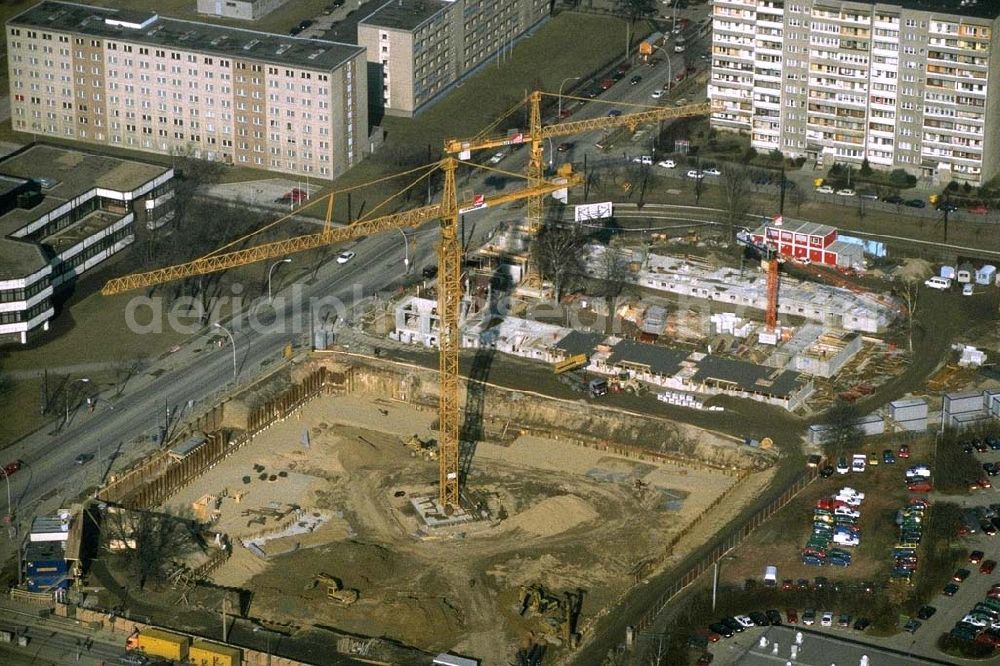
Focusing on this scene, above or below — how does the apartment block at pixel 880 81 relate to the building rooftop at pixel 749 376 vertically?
above

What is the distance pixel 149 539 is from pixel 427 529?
17.4 metres

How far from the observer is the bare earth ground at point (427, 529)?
135 m

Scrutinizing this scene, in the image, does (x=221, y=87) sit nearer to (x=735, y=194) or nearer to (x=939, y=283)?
(x=735, y=194)

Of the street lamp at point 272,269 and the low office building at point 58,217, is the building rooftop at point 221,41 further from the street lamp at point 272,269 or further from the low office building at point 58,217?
the street lamp at point 272,269

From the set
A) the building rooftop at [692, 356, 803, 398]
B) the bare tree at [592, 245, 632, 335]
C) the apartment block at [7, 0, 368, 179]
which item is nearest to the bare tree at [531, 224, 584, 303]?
the bare tree at [592, 245, 632, 335]

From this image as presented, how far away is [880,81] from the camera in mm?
191000

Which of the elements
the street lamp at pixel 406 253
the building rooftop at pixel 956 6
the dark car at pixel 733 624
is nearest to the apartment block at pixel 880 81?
the building rooftop at pixel 956 6

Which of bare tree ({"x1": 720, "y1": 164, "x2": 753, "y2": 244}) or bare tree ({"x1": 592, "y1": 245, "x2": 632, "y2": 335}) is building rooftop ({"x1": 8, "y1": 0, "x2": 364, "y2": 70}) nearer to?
bare tree ({"x1": 592, "y1": 245, "x2": 632, "y2": 335})

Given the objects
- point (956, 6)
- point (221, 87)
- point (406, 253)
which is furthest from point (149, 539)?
point (956, 6)

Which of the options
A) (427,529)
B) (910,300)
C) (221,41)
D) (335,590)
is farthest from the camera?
(221,41)

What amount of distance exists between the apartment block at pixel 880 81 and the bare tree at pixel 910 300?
809 inches

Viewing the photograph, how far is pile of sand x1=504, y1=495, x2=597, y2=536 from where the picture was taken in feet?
473

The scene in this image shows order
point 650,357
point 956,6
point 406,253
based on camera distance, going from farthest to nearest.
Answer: point 956,6, point 406,253, point 650,357

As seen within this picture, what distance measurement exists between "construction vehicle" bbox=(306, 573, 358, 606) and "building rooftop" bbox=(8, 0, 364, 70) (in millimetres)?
64278
